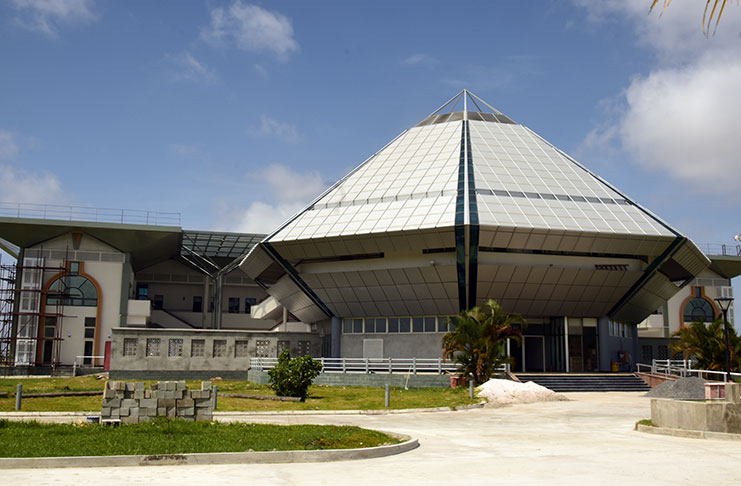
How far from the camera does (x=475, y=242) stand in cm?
4253

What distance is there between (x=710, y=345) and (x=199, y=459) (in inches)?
1318

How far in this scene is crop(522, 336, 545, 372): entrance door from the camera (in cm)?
5153

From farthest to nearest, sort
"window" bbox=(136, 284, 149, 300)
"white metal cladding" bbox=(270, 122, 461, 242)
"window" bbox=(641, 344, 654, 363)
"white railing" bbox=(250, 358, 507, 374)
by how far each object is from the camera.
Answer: "window" bbox=(136, 284, 149, 300)
"window" bbox=(641, 344, 654, 363)
"white metal cladding" bbox=(270, 122, 461, 242)
"white railing" bbox=(250, 358, 507, 374)

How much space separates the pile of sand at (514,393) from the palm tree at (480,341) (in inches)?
146

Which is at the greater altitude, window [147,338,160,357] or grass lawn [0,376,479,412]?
window [147,338,160,357]

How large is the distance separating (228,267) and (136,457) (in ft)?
216

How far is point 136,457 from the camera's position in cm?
1350

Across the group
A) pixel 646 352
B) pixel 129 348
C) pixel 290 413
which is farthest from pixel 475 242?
pixel 646 352

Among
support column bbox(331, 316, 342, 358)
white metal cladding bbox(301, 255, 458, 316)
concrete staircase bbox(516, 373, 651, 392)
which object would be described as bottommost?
concrete staircase bbox(516, 373, 651, 392)

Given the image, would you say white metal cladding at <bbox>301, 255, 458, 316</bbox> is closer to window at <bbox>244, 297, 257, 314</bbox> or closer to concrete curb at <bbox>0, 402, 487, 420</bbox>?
concrete curb at <bbox>0, 402, 487, 420</bbox>

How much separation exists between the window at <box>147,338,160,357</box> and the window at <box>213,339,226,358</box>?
405cm

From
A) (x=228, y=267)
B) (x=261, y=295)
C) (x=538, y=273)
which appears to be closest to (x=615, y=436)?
(x=538, y=273)

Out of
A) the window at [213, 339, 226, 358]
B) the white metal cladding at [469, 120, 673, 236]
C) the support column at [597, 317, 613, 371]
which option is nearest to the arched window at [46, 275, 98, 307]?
the window at [213, 339, 226, 358]

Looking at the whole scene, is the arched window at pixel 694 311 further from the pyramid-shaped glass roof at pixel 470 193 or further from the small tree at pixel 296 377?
the small tree at pixel 296 377
